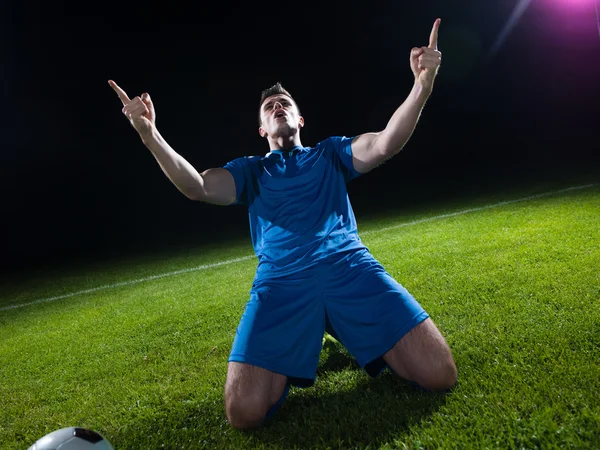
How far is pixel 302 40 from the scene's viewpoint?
60.9 ft

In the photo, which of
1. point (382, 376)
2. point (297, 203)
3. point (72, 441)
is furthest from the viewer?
point (297, 203)

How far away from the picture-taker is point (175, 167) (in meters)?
2.35

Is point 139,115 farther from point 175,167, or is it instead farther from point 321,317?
point 321,317

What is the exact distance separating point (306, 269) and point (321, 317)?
0.29 m

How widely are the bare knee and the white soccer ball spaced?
0.58 meters

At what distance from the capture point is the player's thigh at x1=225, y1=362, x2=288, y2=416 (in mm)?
2117

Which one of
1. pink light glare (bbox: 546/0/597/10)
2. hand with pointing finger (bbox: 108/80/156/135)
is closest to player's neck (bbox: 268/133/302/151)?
hand with pointing finger (bbox: 108/80/156/135)

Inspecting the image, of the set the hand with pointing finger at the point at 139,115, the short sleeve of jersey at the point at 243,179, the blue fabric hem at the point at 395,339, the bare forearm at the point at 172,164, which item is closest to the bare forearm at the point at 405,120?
the short sleeve of jersey at the point at 243,179

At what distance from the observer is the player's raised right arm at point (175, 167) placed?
7.54 feet

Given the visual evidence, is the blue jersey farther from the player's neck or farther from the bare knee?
the bare knee

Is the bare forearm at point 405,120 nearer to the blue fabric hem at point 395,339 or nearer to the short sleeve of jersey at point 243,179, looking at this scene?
the short sleeve of jersey at point 243,179

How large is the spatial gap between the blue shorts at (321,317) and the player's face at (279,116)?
0.94m

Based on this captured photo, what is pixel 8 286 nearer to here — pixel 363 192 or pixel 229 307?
pixel 229 307

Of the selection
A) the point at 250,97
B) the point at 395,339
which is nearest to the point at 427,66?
the point at 395,339
